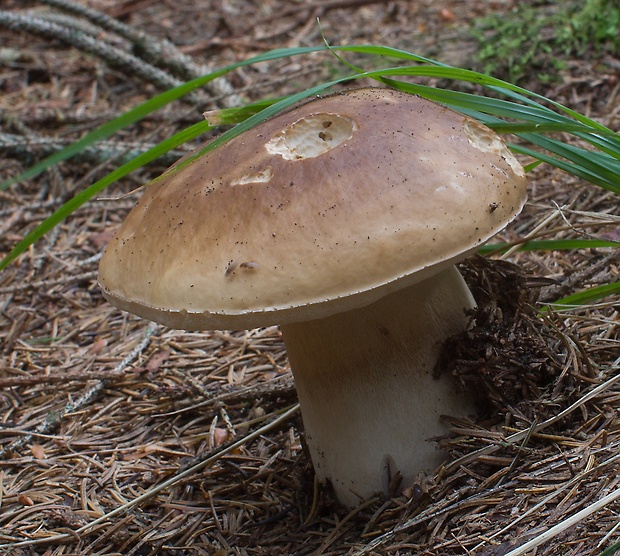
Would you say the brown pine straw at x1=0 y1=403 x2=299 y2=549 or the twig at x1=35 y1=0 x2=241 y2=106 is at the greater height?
the twig at x1=35 y1=0 x2=241 y2=106

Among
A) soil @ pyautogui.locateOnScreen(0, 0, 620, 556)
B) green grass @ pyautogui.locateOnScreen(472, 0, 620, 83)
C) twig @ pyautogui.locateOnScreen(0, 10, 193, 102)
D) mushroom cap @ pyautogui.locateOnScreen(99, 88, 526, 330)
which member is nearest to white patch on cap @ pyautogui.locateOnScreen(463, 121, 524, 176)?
mushroom cap @ pyautogui.locateOnScreen(99, 88, 526, 330)

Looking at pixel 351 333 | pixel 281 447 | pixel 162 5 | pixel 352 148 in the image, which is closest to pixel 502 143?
pixel 352 148

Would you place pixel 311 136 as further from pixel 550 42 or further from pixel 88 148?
pixel 550 42

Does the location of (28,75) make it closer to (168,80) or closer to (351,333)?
(168,80)

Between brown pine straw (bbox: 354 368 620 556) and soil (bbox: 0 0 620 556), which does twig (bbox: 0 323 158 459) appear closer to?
soil (bbox: 0 0 620 556)

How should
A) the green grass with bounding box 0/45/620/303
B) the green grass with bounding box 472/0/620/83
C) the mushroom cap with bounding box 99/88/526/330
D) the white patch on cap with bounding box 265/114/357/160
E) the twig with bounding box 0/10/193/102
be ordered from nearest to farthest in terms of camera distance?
the mushroom cap with bounding box 99/88/526/330
the white patch on cap with bounding box 265/114/357/160
the green grass with bounding box 0/45/620/303
the green grass with bounding box 472/0/620/83
the twig with bounding box 0/10/193/102

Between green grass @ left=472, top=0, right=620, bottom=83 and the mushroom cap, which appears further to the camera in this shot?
green grass @ left=472, top=0, right=620, bottom=83

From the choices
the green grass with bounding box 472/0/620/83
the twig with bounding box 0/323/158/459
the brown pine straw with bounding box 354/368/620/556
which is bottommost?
the twig with bounding box 0/323/158/459
